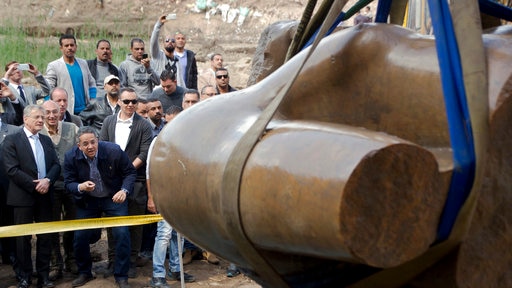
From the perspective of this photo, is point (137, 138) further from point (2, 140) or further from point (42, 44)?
point (42, 44)

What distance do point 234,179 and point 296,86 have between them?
417 millimetres

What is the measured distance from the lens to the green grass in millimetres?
13695

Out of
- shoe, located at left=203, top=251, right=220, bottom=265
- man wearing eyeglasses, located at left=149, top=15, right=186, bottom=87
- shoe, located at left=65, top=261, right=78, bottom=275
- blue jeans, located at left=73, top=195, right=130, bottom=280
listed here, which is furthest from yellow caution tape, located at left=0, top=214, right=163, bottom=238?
man wearing eyeglasses, located at left=149, top=15, right=186, bottom=87

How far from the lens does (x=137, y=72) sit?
1026 cm

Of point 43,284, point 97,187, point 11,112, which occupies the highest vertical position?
point 11,112

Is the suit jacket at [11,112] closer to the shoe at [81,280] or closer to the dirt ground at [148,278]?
the dirt ground at [148,278]

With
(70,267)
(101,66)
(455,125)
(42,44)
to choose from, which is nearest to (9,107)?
(101,66)

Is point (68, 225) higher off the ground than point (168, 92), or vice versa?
point (168, 92)

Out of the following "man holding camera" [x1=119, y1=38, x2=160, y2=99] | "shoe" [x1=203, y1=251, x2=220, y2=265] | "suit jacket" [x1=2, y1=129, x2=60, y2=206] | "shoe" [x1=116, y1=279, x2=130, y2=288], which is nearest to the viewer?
"suit jacket" [x1=2, y1=129, x2=60, y2=206]

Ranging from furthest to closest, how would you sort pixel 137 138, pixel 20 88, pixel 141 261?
pixel 20 88 → pixel 141 261 → pixel 137 138

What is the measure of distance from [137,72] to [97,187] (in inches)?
112

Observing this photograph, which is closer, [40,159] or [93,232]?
[40,159]

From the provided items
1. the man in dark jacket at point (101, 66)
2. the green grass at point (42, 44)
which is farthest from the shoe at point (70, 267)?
the green grass at point (42, 44)

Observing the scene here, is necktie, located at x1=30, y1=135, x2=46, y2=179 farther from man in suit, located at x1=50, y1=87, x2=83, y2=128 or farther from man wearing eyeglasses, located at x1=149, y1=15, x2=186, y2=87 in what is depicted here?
man wearing eyeglasses, located at x1=149, y1=15, x2=186, y2=87
